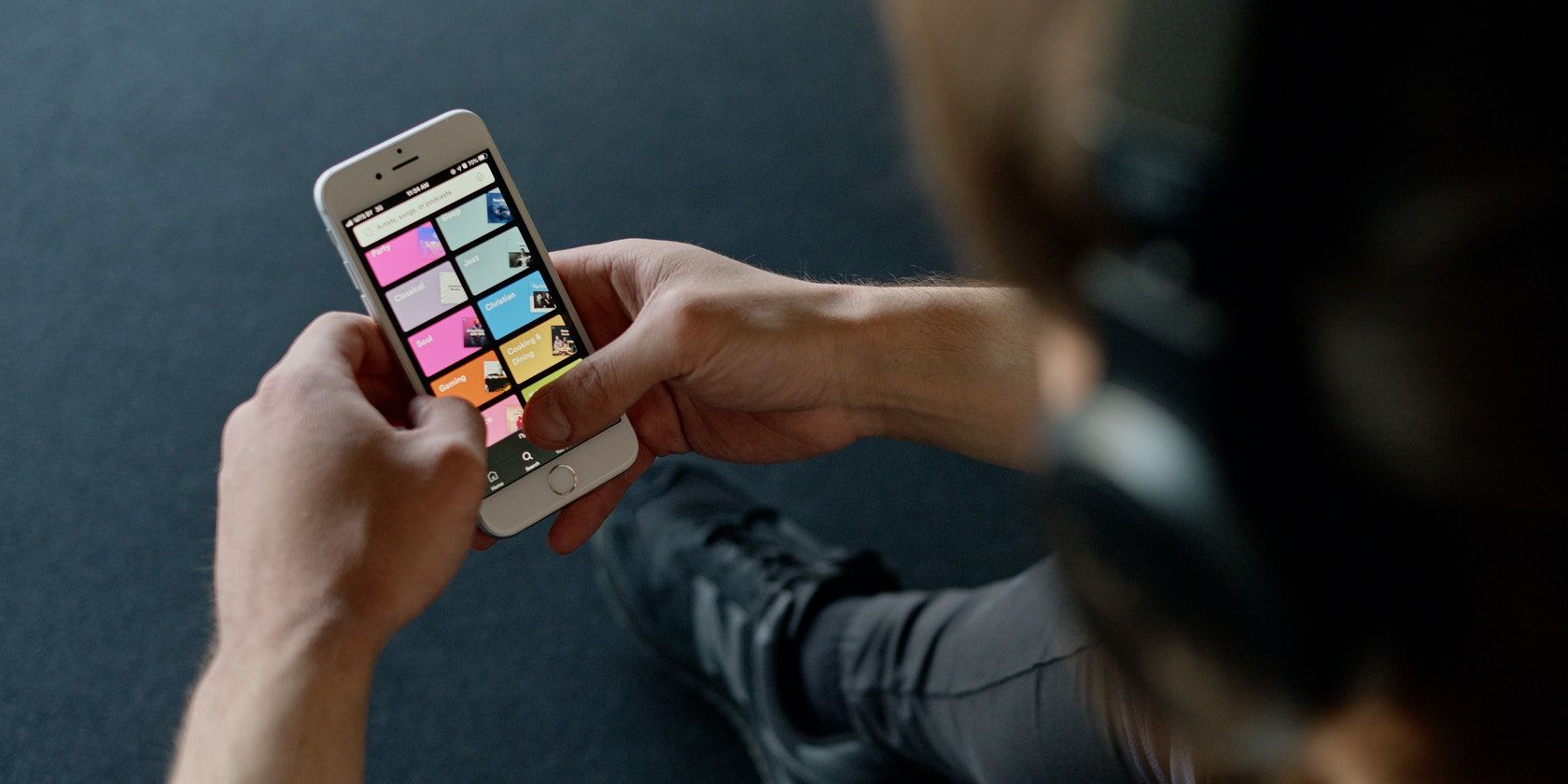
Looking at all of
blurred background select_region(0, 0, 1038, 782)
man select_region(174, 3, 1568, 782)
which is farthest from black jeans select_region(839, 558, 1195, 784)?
blurred background select_region(0, 0, 1038, 782)

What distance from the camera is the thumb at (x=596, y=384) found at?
927mm

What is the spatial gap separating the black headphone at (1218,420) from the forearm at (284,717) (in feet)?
1.73

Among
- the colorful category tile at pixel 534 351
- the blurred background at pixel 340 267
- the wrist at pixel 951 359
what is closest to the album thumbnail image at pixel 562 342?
the colorful category tile at pixel 534 351

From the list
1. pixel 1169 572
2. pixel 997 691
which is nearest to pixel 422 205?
pixel 997 691

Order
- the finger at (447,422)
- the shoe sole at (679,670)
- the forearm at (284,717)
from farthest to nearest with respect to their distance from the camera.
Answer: the shoe sole at (679,670) < the finger at (447,422) < the forearm at (284,717)

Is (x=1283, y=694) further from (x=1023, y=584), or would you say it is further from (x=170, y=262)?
(x=170, y=262)

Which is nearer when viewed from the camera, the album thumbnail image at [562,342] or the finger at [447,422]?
the finger at [447,422]

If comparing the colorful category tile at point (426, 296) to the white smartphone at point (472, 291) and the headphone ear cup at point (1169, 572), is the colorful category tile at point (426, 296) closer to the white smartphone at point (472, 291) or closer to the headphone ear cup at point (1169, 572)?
A: the white smartphone at point (472, 291)

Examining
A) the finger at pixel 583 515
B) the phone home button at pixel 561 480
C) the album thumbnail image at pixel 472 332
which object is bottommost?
the finger at pixel 583 515

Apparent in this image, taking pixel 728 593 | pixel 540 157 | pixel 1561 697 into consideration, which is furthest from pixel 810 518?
pixel 1561 697

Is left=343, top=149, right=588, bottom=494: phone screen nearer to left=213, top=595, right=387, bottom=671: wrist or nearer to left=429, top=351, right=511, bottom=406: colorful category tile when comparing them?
left=429, top=351, right=511, bottom=406: colorful category tile

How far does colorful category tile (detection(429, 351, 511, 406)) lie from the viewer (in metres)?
0.96

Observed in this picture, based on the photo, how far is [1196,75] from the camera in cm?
23

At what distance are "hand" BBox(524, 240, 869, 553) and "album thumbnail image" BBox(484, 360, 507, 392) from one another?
67mm
